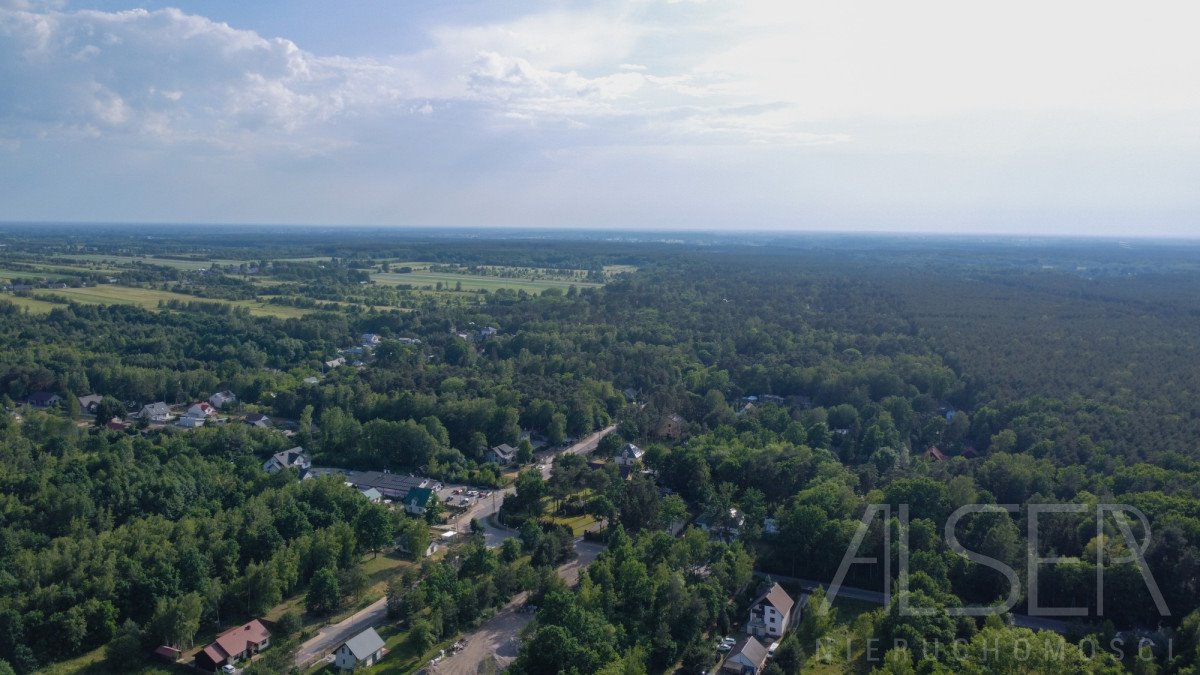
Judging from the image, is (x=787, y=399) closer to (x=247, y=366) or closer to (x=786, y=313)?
(x=786, y=313)

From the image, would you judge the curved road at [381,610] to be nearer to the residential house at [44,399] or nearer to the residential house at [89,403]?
the residential house at [89,403]

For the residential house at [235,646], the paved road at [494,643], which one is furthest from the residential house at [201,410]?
the paved road at [494,643]

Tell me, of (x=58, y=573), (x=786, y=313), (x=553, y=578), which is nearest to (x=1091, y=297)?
(x=786, y=313)

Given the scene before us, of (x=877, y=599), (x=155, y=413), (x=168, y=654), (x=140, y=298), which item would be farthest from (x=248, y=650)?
(x=140, y=298)

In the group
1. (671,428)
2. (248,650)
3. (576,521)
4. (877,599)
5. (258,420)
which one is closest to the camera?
(248,650)

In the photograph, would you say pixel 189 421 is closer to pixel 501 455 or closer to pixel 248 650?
pixel 501 455

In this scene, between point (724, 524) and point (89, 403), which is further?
point (89, 403)
